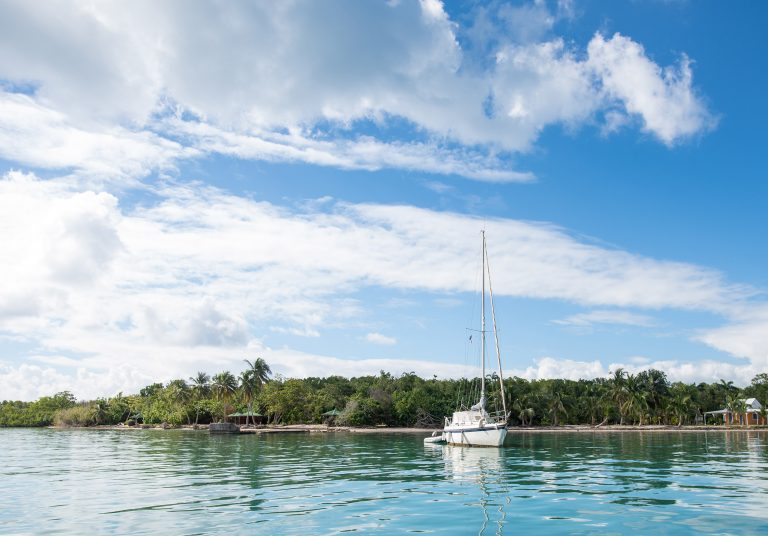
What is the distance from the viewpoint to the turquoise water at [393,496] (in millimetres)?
18453

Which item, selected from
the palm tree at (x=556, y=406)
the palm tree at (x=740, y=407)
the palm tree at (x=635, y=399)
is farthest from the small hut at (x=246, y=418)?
the palm tree at (x=740, y=407)

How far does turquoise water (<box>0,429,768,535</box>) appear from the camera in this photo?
18453 mm

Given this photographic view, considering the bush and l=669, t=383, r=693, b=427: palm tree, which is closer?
l=669, t=383, r=693, b=427: palm tree

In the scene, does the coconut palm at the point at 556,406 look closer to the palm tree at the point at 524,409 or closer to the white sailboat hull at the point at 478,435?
the palm tree at the point at 524,409

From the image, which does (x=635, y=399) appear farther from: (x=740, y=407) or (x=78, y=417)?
(x=78, y=417)

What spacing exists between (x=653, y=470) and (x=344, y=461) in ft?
65.1

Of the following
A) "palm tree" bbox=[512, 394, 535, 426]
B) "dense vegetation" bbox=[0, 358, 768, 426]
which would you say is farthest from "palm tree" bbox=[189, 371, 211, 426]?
"palm tree" bbox=[512, 394, 535, 426]

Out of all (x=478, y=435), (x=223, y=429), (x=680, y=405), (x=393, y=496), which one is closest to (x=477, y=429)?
(x=478, y=435)

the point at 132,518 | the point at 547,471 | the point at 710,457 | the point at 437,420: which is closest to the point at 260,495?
the point at 132,518

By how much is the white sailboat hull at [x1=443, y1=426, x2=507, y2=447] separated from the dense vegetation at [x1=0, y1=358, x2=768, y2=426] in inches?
1740

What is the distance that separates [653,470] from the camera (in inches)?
1342

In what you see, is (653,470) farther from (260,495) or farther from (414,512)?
(260,495)

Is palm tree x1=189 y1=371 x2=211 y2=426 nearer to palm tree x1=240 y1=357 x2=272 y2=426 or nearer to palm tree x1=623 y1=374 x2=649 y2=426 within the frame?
palm tree x1=240 y1=357 x2=272 y2=426

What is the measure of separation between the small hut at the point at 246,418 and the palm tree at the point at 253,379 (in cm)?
100
